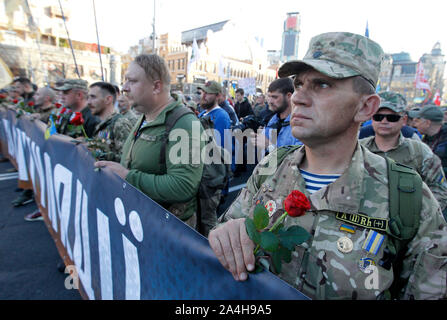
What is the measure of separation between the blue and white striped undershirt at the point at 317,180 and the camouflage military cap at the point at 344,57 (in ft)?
1.48

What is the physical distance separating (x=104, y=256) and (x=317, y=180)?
5.55 ft

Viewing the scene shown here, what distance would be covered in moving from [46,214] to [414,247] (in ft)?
14.2

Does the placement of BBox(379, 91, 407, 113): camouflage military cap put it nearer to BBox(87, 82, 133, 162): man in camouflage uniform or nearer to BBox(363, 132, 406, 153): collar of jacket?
BBox(363, 132, 406, 153): collar of jacket

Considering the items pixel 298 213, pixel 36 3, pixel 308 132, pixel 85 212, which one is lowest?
pixel 85 212

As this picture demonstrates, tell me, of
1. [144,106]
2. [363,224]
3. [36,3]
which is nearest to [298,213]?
[363,224]

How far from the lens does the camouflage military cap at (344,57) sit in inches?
44.4

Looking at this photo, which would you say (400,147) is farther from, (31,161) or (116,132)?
(31,161)

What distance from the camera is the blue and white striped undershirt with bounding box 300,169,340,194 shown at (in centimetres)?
119

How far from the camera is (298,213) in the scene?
963mm

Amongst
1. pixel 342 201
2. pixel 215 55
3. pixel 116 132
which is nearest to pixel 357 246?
pixel 342 201

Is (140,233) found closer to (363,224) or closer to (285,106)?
(363,224)

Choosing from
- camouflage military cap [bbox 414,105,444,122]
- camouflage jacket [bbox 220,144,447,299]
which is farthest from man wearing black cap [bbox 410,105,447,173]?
camouflage jacket [bbox 220,144,447,299]

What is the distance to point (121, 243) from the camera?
169 cm

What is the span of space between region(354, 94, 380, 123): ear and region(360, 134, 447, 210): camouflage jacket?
58.7 inches
